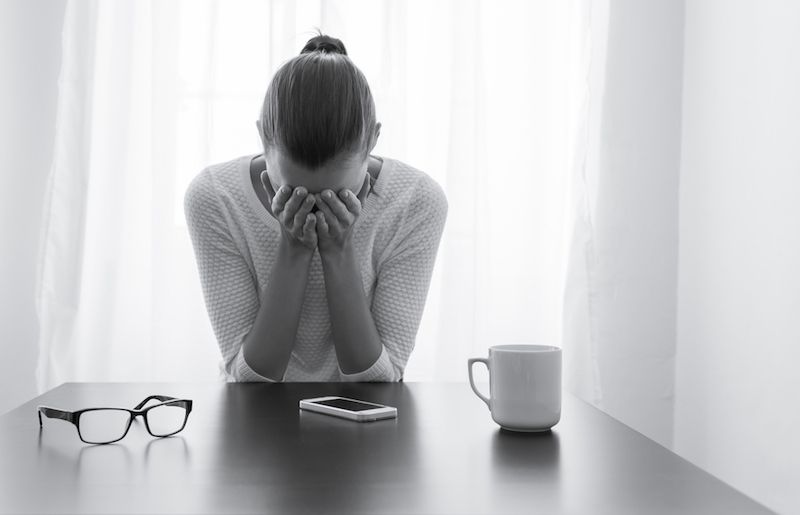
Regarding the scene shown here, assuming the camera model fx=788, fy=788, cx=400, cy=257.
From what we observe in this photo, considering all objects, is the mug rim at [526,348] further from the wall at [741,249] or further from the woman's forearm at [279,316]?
the wall at [741,249]

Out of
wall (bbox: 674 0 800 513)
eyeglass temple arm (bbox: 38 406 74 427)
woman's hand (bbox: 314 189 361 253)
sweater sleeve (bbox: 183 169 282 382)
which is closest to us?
eyeglass temple arm (bbox: 38 406 74 427)

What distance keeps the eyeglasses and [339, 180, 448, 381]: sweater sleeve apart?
0.48 meters

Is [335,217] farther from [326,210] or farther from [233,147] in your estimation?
[233,147]

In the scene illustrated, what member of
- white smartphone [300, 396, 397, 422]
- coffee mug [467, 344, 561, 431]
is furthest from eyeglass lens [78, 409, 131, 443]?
coffee mug [467, 344, 561, 431]

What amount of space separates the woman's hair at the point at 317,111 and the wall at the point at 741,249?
3.22 feet

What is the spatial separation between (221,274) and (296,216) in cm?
21

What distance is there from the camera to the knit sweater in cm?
133

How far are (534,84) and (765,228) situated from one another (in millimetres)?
793

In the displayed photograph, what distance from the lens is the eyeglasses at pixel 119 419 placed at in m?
0.74

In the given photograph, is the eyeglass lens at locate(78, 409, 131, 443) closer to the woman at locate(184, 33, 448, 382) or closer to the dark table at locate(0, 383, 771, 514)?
the dark table at locate(0, 383, 771, 514)

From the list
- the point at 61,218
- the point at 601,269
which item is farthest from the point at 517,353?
the point at 61,218

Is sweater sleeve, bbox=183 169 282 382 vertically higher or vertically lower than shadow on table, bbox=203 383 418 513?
higher

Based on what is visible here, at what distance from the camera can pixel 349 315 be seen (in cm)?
128

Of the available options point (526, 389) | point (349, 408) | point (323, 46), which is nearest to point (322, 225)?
point (323, 46)
